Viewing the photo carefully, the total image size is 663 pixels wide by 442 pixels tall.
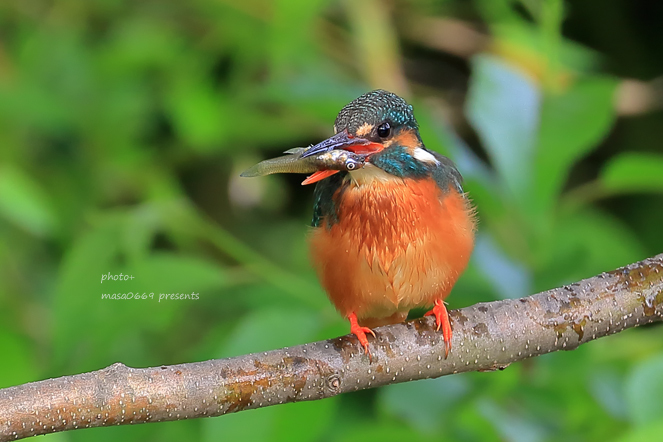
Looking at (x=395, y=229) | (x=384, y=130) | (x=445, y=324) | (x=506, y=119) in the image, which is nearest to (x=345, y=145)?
(x=384, y=130)

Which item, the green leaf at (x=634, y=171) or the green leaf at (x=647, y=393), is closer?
the green leaf at (x=647, y=393)

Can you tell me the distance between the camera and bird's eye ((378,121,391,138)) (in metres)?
1.72

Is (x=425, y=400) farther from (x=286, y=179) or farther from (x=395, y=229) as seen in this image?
(x=286, y=179)

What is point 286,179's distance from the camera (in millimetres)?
3973

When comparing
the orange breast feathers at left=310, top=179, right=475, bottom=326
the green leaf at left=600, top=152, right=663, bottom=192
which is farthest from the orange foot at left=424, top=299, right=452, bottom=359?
the green leaf at left=600, top=152, right=663, bottom=192

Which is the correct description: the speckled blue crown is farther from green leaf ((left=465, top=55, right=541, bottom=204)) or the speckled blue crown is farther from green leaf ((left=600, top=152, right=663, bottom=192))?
green leaf ((left=600, top=152, right=663, bottom=192))

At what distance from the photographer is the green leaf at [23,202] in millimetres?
2777

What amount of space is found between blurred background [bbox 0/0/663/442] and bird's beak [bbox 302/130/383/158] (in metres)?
0.55

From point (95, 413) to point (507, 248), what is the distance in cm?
220

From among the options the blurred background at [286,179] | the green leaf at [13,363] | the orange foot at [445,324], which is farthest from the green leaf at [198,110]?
the orange foot at [445,324]

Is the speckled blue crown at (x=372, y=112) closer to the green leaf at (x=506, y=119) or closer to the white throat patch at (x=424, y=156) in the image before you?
the white throat patch at (x=424, y=156)

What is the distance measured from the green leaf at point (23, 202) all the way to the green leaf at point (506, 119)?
165 centimetres

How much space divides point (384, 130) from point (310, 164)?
30 cm

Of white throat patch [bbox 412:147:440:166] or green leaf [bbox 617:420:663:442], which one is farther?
white throat patch [bbox 412:147:440:166]
